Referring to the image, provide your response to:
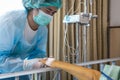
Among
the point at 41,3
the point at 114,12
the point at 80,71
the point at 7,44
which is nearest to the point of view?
the point at 80,71

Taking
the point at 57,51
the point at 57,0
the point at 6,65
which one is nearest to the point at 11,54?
the point at 6,65

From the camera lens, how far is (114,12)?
11.3ft

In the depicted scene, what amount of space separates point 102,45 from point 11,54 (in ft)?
6.93

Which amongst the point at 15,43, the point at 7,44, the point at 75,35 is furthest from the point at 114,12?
the point at 7,44

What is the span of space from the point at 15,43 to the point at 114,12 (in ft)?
7.36

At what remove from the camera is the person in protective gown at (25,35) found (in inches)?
59.2

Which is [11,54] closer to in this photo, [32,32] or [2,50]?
[2,50]

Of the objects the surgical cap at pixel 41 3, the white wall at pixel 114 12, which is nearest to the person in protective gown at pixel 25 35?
the surgical cap at pixel 41 3

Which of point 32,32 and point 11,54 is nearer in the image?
point 11,54

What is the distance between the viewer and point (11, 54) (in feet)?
5.23

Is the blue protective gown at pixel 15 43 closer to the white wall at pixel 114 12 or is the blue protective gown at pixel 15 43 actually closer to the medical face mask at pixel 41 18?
the medical face mask at pixel 41 18

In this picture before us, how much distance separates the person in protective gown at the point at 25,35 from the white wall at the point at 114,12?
1904 mm

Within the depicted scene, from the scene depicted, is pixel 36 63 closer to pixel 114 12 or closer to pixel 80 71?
pixel 80 71

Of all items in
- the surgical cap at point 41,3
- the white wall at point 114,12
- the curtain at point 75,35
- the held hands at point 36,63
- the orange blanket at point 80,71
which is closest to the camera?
the orange blanket at point 80,71
